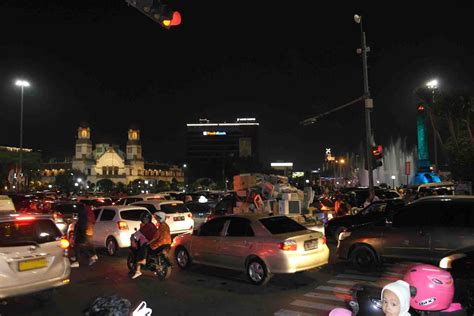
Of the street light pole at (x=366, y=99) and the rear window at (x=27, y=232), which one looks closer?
the rear window at (x=27, y=232)

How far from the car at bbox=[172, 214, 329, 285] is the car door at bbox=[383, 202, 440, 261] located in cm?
168

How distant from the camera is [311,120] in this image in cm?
2144

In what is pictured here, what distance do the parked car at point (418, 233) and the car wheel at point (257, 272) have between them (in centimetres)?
304

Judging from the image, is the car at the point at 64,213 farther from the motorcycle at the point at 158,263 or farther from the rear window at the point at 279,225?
the rear window at the point at 279,225

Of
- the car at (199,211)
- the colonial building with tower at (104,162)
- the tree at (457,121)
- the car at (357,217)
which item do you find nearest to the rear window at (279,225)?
the car at (357,217)

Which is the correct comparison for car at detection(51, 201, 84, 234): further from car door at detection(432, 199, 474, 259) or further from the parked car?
car door at detection(432, 199, 474, 259)

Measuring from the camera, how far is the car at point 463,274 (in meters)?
4.93

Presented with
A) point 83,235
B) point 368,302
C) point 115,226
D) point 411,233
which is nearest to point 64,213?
point 115,226

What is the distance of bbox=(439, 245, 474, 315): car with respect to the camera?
4.93 m

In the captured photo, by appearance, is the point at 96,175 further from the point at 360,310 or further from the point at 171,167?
the point at 360,310

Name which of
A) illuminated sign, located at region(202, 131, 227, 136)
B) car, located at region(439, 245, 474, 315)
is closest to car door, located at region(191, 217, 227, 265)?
car, located at region(439, 245, 474, 315)

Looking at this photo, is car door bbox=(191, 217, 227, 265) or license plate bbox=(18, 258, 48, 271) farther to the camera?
car door bbox=(191, 217, 227, 265)

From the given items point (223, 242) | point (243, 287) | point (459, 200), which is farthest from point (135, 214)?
point (459, 200)

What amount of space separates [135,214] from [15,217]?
274 inches
